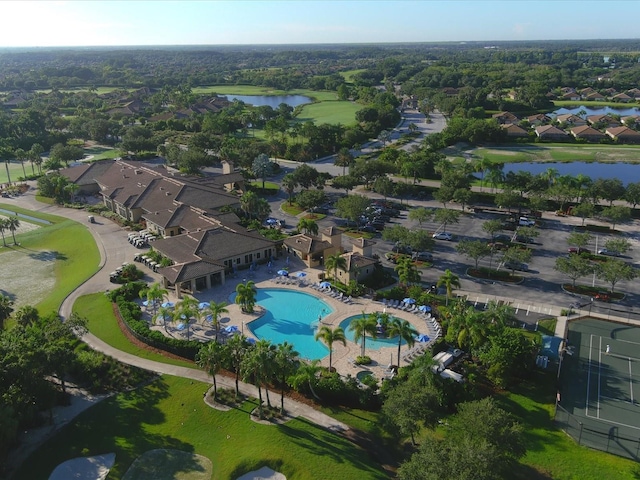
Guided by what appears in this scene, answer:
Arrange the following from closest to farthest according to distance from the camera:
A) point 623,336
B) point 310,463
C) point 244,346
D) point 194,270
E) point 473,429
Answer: point 473,429 < point 310,463 < point 244,346 < point 623,336 < point 194,270

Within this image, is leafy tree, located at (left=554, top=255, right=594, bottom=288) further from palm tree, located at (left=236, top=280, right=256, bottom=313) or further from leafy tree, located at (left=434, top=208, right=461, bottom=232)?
palm tree, located at (left=236, top=280, right=256, bottom=313)

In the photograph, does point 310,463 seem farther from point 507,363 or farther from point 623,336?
point 623,336

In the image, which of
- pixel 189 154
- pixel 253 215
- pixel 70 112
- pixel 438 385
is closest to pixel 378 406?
pixel 438 385

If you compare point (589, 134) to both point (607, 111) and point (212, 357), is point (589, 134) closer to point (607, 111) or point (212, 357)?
point (607, 111)

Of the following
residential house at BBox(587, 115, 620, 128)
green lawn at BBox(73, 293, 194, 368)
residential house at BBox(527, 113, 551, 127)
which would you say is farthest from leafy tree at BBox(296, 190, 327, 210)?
residential house at BBox(587, 115, 620, 128)

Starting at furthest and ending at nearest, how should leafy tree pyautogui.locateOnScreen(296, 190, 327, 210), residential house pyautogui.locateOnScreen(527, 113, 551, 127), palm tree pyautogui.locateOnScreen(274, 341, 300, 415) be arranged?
residential house pyautogui.locateOnScreen(527, 113, 551, 127), leafy tree pyautogui.locateOnScreen(296, 190, 327, 210), palm tree pyautogui.locateOnScreen(274, 341, 300, 415)

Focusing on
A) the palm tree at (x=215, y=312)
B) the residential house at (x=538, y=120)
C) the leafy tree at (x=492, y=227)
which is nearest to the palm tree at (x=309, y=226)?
the palm tree at (x=215, y=312)
